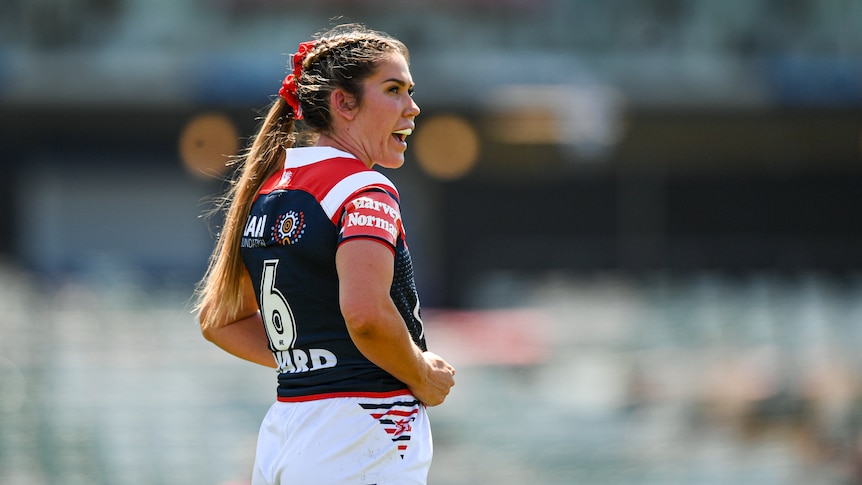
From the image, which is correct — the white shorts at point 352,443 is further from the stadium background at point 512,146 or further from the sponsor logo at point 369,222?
the stadium background at point 512,146

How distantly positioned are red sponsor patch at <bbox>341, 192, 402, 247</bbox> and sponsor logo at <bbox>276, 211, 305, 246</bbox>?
0.12 m

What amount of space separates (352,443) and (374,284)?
346 millimetres

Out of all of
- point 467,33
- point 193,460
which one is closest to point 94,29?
point 467,33

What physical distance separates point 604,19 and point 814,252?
216 inches

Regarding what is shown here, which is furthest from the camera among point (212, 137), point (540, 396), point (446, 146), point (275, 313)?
point (446, 146)

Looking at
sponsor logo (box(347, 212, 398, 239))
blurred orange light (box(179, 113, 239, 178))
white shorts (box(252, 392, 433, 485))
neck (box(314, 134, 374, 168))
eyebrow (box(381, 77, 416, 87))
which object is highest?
blurred orange light (box(179, 113, 239, 178))

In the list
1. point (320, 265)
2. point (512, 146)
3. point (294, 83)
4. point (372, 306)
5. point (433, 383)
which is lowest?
point (433, 383)

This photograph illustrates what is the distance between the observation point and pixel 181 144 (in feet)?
65.9

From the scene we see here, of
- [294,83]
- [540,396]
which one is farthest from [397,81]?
[540,396]

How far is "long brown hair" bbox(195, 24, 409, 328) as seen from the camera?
2.65m

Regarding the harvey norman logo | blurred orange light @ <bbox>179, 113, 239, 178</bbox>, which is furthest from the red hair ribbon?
blurred orange light @ <bbox>179, 113, 239, 178</bbox>

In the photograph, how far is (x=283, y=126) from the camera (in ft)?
9.38

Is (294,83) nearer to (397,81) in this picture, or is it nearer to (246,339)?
(397,81)

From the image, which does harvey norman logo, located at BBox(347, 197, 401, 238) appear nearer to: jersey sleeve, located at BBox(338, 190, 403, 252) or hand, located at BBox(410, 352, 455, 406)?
jersey sleeve, located at BBox(338, 190, 403, 252)
